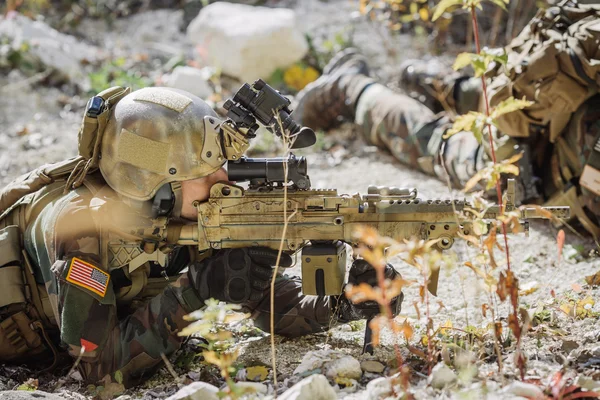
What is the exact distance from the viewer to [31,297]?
11.9 feet

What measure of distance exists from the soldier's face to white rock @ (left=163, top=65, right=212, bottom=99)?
14.5 ft

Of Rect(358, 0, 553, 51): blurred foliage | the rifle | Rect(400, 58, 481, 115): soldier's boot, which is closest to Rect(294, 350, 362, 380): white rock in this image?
the rifle

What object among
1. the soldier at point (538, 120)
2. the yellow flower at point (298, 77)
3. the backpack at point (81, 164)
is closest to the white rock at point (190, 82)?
the yellow flower at point (298, 77)

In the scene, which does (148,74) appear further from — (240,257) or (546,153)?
(240,257)

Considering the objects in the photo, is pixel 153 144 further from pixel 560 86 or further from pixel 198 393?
pixel 560 86

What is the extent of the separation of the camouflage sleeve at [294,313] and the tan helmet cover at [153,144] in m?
0.78

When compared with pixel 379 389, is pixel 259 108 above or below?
above

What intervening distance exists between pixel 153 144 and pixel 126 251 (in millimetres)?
512

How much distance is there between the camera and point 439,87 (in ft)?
21.3

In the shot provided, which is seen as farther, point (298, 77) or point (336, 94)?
point (298, 77)

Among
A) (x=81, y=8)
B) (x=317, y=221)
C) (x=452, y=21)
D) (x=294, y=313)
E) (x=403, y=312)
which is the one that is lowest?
(x=403, y=312)

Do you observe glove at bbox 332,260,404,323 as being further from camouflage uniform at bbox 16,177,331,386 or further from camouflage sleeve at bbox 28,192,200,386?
camouflage sleeve at bbox 28,192,200,386

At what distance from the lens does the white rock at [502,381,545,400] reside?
240 cm

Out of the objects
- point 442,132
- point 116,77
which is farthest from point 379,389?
point 116,77
